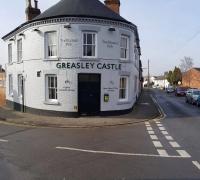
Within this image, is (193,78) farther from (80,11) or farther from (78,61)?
(78,61)

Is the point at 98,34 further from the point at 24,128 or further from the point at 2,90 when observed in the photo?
the point at 2,90

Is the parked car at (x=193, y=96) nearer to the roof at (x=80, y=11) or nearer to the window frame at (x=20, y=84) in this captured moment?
the roof at (x=80, y=11)

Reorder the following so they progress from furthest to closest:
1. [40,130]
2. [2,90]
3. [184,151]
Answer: [2,90], [40,130], [184,151]

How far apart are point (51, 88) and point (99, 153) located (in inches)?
463

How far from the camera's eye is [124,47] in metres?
22.6

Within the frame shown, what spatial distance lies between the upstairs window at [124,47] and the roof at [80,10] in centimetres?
136

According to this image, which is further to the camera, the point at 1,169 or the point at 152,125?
the point at 152,125

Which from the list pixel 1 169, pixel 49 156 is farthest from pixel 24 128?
pixel 1 169

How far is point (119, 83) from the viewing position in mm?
22031

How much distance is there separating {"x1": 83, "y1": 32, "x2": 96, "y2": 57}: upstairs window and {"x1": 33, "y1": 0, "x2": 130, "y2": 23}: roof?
1.25 meters

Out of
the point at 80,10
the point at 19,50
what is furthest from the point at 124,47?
the point at 19,50

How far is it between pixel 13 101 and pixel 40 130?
38.7 feet

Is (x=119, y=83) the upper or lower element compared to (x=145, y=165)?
upper

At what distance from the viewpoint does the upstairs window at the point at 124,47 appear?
2241cm
